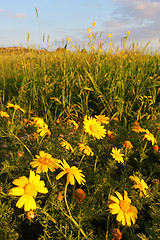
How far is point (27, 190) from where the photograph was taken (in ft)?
2.71

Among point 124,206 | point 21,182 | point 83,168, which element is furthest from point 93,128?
point 21,182

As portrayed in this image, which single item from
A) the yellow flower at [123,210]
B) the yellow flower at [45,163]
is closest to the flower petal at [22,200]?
the yellow flower at [45,163]

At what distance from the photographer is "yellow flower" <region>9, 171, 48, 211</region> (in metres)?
0.78

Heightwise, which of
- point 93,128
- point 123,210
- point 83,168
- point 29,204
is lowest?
point 83,168

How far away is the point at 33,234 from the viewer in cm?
123

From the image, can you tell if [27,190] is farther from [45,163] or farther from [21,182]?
[45,163]

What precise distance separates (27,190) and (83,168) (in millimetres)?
858

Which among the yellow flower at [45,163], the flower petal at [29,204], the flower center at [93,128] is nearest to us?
the flower petal at [29,204]

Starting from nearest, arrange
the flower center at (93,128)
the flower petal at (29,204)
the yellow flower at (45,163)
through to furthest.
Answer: the flower petal at (29,204), the yellow flower at (45,163), the flower center at (93,128)

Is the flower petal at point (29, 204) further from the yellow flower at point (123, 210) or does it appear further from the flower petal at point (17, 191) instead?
the yellow flower at point (123, 210)

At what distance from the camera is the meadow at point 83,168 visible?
0.99 meters

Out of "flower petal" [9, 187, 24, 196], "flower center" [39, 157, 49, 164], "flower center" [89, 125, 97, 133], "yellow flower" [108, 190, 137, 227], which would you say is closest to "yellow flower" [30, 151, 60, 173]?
"flower center" [39, 157, 49, 164]

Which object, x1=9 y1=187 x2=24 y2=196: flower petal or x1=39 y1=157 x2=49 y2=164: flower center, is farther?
x1=39 y1=157 x2=49 y2=164: flower center

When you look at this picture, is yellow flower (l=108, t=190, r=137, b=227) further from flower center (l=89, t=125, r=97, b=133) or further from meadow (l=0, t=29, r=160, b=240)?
flower center (l=89, t=125, r=97, b=133)
